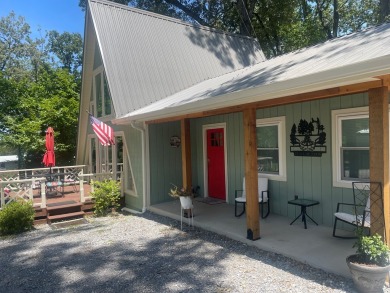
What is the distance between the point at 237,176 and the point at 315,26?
15204mm

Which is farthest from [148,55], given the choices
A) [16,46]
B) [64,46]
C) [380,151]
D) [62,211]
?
[64,46]

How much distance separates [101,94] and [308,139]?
7042 millimetres

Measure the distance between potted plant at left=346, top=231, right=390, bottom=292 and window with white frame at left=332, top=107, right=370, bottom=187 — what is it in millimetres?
1925

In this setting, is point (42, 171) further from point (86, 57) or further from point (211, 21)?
point (211, 21)

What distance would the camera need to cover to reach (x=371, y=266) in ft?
10.1

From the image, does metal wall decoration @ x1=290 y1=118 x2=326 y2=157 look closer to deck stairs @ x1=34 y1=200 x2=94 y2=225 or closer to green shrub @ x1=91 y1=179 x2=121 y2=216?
green shrub @ x1=91 y1=179 x2=121 y2=216

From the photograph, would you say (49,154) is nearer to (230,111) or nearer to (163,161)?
(163,161)

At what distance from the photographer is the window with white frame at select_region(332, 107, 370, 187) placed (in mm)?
4773

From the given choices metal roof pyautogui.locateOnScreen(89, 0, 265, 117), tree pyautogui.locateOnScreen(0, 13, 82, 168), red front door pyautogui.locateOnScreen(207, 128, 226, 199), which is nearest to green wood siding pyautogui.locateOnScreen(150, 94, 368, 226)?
red front door pyautogui.locateOnScreen(207, 128, 226, 199)

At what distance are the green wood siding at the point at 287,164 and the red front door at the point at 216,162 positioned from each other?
0.26 meters

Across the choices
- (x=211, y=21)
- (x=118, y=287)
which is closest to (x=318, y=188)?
(x=118, y=287)

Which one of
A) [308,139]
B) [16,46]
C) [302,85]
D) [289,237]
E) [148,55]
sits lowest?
[289,237]

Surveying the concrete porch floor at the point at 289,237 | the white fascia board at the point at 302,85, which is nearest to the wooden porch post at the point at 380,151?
the white fascia board at the point at 302,85

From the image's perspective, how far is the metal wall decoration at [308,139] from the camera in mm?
5326
